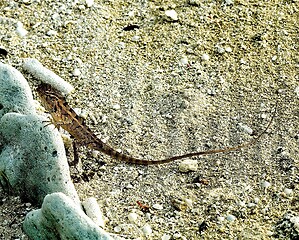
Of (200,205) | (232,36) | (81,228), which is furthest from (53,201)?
(232,36)

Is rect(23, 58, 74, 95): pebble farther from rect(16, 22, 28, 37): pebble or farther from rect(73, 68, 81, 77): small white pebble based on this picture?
rect(16, 22, 28, 37): pebble

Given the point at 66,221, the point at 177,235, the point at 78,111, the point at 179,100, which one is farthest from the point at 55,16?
the point at 66,221

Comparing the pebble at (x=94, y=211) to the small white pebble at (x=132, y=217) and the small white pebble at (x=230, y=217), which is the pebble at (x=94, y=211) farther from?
the small white pebble at (x=230, y=217)

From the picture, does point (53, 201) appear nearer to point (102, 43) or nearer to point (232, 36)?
point (102, 43)

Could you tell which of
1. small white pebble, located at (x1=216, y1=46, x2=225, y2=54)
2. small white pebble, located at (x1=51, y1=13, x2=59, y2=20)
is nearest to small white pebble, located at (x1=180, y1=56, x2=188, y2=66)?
small white pebble, located at (x1=216, y1=46, x2=225, y2=54)

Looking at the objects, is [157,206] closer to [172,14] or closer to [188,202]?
[188,202]

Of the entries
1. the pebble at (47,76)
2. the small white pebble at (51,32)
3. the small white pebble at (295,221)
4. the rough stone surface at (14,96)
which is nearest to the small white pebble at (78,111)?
the pebble at (47,76)
